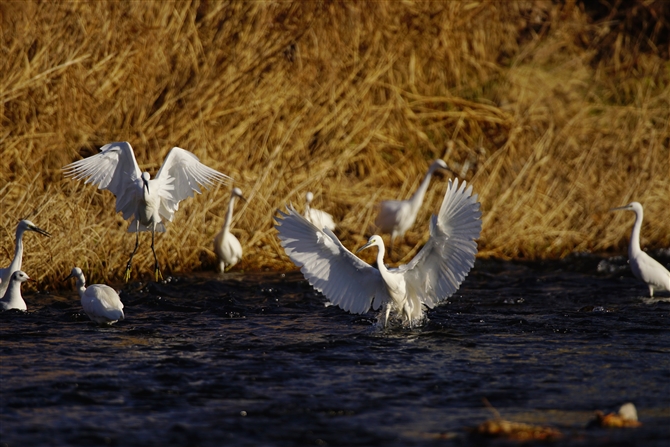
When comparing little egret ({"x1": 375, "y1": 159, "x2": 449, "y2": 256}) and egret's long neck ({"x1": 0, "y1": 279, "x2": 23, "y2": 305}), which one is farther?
little egret ({"x1": 375, "y1": 159, "x2": 449, "y2": 256})

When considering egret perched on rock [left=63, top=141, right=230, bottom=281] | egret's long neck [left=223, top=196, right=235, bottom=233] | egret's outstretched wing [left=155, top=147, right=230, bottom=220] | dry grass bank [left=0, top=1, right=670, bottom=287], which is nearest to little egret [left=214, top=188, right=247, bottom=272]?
egret's long neck [left=223, top=196, right=235, bottom=233]

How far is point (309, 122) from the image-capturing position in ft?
35.9

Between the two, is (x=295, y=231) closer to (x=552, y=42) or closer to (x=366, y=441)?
(x=366, y=441)

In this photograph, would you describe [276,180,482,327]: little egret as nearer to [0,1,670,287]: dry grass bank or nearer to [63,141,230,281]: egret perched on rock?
[63,141,230,281]: egret perched on rock

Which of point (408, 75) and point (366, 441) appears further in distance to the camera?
point (408, 75)

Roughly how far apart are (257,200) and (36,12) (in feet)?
10.2

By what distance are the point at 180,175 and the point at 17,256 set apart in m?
1.54

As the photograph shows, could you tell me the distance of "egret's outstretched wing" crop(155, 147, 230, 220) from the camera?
781cm

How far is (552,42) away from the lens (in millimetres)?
14258

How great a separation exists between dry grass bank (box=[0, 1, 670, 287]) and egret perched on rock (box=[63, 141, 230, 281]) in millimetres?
721

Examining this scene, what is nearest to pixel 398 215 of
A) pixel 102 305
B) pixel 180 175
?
pixel 180 175

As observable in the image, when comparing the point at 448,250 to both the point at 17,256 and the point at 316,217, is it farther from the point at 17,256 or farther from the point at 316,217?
the point at 17,256

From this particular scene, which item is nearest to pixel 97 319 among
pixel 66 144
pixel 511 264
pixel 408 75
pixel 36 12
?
pixel 66 144

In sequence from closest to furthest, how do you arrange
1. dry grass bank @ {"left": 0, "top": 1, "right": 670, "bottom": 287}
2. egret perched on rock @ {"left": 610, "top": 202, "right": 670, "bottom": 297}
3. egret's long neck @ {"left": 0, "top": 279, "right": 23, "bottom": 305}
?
egret's long neck @ {"left": 0, "top": 279, "right": 23, "bottom": 305}
egret perched on rock @ {"left": 610, "top": 202, "right": 670, "bottom": 297}
dry grass bank @ {"left": 0, "top": 1, "right": 670, "bottom": 287}
